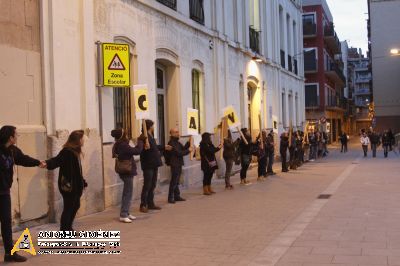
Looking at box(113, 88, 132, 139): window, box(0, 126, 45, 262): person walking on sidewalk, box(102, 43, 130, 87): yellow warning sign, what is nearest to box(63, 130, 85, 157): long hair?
box(0, 126, 45, 262): person walking on sidewalk

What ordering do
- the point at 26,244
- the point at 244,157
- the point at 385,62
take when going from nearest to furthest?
1. the point at 26,244
2. the point at 244,157
3. the point at 385,62

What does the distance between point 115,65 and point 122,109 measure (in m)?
1.91

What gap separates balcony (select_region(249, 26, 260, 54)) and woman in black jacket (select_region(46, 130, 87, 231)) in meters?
16.2

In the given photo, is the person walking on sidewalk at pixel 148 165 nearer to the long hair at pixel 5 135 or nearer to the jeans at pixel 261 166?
the long hair at pixel 5 135

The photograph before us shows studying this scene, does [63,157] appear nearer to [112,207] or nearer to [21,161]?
[21,161]

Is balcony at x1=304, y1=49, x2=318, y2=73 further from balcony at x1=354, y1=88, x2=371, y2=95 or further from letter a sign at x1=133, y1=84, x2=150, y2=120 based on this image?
balcony at x1=354, y1=88, x2=371, y2=95

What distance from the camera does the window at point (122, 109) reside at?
41.4 ft

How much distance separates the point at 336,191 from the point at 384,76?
143 feet

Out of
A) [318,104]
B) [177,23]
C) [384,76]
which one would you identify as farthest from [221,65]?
[384,76]

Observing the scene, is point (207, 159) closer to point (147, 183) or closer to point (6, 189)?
point (147, 183)

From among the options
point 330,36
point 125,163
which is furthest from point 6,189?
point 330,36

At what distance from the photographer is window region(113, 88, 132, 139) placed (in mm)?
12633

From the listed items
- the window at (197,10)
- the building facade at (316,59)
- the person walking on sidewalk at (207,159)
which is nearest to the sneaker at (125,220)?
the person walking on sidewalk at (207,159)

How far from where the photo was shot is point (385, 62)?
54156 mm
